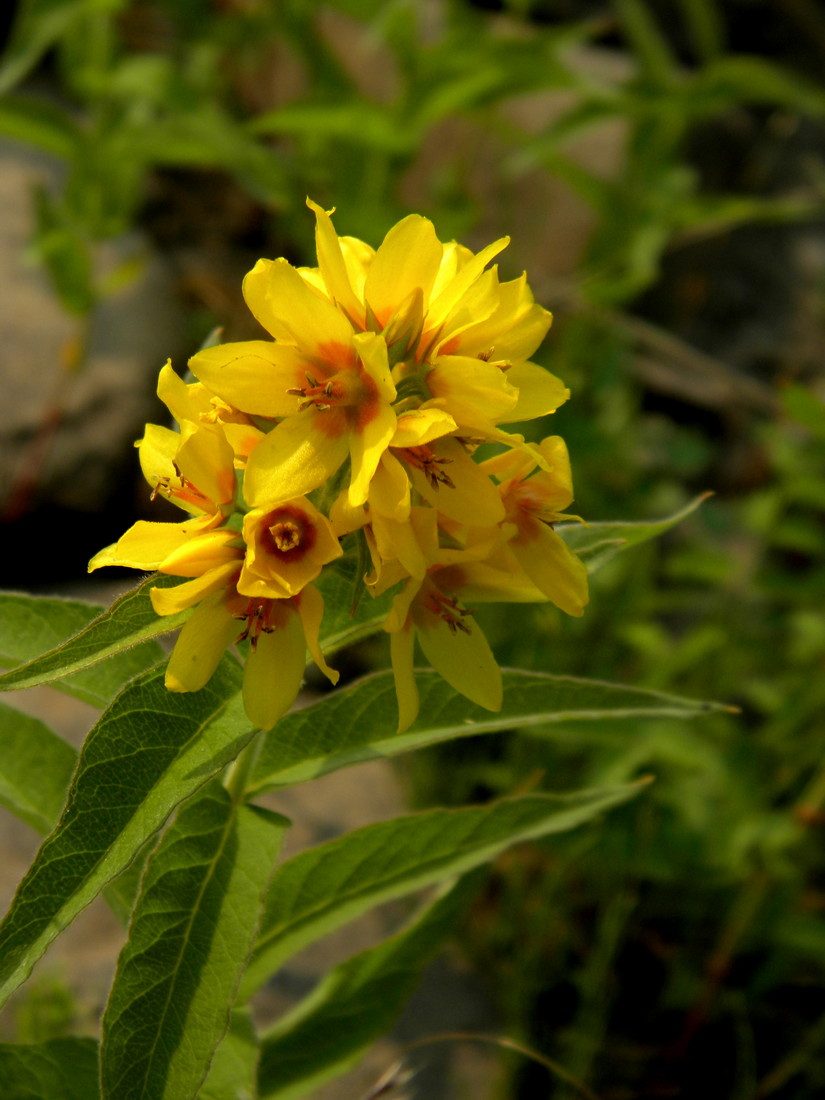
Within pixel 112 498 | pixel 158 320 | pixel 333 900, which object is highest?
pixel 333 900

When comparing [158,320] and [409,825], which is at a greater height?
[409,825]

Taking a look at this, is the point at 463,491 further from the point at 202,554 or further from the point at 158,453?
the point at 158,453

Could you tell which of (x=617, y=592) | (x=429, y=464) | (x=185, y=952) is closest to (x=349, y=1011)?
(x=185, y=952)

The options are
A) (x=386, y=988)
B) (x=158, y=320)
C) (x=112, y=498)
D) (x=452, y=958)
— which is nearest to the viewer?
(x=386, y=988)

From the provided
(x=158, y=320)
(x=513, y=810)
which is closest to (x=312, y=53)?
(x=158, y=320)

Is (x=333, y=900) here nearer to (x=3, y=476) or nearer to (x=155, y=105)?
(x=3, y=476)

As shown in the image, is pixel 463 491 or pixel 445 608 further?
pixel 445 608
